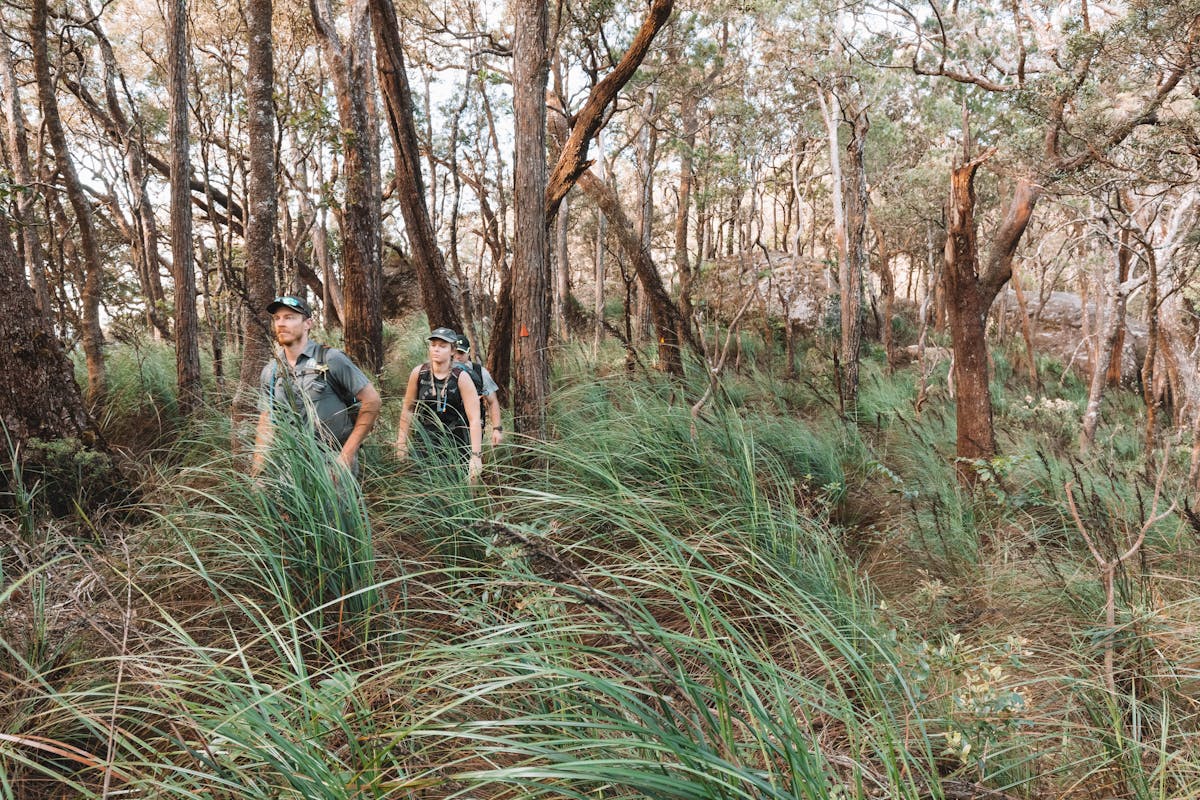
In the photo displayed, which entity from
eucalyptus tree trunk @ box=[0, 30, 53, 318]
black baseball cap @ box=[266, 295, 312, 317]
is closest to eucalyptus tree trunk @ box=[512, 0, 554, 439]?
black baseball cap @ box=[266, 295, 312, 317]

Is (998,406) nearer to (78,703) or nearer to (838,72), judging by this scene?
(838,72)

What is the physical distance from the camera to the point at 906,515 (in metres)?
4.77

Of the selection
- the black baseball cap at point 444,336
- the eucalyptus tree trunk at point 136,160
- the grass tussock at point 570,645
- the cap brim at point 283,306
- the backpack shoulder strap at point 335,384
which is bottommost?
the grass tussock at point 570,645

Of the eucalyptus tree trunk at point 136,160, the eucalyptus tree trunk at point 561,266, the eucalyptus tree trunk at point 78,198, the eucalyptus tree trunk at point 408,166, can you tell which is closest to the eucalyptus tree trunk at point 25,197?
the eucalyptus tree trunk at point 78,198

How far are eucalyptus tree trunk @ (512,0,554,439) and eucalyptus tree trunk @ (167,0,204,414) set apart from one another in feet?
9.34

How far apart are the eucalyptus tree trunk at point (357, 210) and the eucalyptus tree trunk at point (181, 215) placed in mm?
1326

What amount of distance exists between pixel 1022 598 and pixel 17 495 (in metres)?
4.58

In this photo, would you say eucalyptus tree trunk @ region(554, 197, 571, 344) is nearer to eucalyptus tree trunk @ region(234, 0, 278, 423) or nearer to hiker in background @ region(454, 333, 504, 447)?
eucalyptus tree trunk @ region(234, 0, 278, 423)

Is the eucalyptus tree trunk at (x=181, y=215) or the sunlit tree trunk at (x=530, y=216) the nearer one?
the sunlit tree trunk at (x=530, y=216)

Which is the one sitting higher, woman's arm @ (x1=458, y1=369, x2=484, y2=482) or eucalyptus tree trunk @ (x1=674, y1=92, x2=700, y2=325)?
eucalyptus tree trunk @ (x1=674, y1=92, x2=700, y2=325)

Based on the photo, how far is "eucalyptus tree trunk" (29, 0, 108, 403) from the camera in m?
5.77

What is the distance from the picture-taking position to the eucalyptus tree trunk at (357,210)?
6559mm

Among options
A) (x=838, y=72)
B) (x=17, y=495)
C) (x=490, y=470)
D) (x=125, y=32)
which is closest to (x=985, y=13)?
(x=838, y=72)

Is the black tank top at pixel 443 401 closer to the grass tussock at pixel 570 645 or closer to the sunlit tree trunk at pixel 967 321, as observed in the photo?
the grass tussock at pixel 570 645
